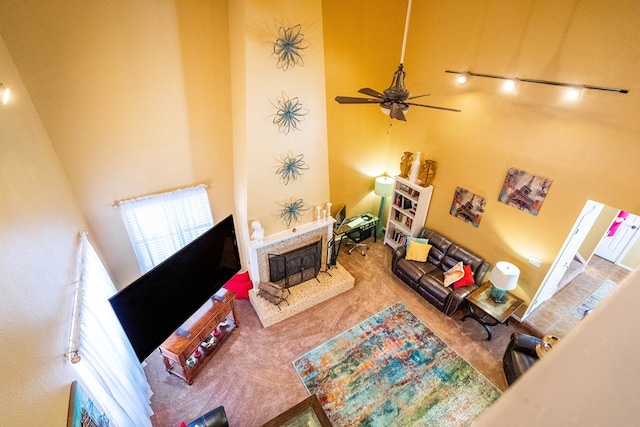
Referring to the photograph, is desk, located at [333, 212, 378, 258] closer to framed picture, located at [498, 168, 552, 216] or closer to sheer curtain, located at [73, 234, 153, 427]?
framed picture, located at [498, 168, 552, 216]

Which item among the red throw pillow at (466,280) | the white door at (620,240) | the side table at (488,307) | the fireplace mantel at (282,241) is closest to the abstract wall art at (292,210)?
the fireplace mantel at (282,241)

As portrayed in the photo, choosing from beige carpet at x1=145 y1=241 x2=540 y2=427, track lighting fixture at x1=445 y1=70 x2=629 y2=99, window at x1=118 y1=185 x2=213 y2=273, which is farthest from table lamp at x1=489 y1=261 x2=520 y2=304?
window at x1=118 y1=185 x2=213 y2=273

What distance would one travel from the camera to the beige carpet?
149 inches

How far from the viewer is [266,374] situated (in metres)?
4.13

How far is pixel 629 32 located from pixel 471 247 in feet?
11.0

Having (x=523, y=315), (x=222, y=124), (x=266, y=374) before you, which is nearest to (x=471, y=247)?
(x=523, y=315)

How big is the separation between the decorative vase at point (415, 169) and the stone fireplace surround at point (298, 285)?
5.91 ft

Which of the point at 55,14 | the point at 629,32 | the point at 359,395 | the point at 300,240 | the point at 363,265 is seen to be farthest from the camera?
the point at 363,265

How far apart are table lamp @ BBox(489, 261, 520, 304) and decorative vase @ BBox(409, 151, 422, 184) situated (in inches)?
79.1

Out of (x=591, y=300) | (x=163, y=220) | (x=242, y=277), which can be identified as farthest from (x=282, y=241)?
(x=591, y=300)

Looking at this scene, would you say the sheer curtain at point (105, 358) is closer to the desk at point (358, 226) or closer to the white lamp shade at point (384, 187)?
the desk at point (358, 226)

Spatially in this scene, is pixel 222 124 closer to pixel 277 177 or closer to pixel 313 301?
pixel 277 177

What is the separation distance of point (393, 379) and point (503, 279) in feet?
7.04

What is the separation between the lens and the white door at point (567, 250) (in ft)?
13.2
